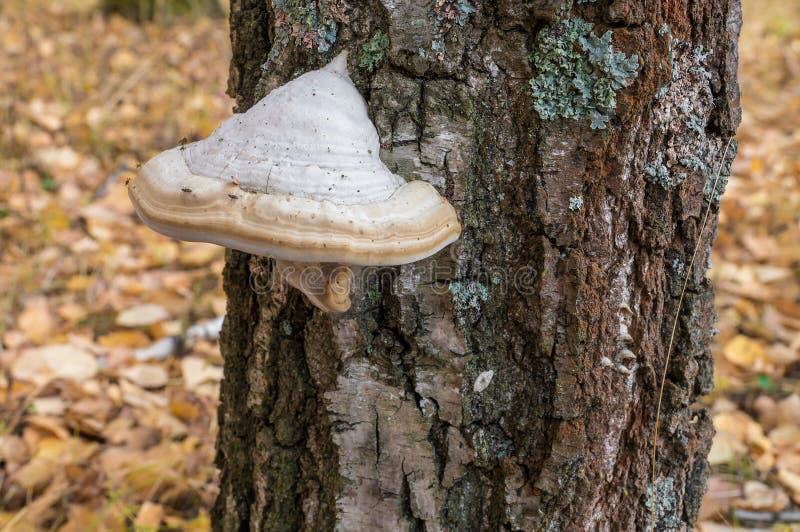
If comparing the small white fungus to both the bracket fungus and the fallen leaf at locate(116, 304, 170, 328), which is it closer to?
the bracket fungus

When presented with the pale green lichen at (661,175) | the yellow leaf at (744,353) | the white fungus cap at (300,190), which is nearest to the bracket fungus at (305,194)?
the white fungus cap at (300,190)

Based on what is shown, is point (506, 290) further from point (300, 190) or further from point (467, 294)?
point (300, 190)

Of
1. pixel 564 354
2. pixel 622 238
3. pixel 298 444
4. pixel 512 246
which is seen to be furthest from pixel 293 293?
pixel 622 238

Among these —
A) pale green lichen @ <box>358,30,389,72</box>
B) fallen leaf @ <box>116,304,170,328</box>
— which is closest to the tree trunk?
pale green lichen @ <box>358,30,389,72</box>

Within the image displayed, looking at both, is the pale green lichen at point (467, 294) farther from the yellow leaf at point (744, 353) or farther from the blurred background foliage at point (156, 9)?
the blurred background foliage at point (156, 9)

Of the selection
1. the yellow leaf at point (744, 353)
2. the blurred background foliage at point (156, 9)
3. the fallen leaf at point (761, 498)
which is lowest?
the fallen leaf at point (761, 498)
